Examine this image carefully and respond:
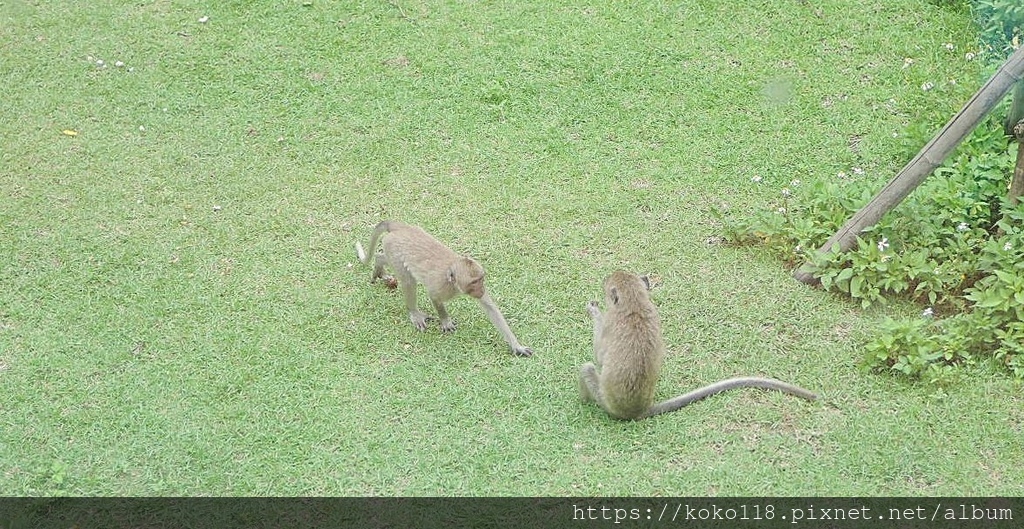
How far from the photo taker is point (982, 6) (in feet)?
33.2

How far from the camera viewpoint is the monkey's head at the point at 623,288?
6.26m

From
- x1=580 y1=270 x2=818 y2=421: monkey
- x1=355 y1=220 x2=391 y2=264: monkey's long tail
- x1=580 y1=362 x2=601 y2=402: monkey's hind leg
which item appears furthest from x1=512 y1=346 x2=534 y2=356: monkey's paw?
x1=355 y1=220 x2=391 y2=264: monkey's long tail

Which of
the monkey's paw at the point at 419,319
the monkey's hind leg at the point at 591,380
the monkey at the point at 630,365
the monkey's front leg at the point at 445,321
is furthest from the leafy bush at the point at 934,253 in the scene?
the monkey's paw at the point at 419,319

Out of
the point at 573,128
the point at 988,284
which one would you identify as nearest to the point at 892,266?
the point at 988,284

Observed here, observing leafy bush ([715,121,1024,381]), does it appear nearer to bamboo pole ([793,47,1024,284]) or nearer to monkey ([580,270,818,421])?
bamboo pole ([793,47,1024,284])

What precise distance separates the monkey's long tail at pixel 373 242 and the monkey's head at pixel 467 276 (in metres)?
0.82

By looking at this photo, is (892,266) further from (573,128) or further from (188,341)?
A: (188,341)

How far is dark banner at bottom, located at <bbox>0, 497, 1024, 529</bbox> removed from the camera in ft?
18.0

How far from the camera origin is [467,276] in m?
6.85

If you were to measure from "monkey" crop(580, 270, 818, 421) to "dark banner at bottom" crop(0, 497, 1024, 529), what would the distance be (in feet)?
2.28

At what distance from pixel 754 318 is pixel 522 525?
2656 mm

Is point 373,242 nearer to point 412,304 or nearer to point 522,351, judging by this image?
point 412,304

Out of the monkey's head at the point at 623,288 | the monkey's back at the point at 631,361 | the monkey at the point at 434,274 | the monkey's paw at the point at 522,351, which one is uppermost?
the monkey's head at the point at 623,288

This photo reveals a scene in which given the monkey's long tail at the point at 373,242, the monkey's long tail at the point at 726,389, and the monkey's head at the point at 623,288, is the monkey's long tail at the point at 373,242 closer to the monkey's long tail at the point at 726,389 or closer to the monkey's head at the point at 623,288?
the monkey's head at the point at 623,288
